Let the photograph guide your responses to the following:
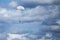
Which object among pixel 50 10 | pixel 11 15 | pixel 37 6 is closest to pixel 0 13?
pixel 11 15

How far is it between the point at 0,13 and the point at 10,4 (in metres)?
0.30

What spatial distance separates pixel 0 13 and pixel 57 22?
1297 millimetres

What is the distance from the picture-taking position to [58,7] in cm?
312

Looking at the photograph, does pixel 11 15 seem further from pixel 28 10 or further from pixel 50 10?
pixel 50 10

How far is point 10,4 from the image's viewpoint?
121 inches

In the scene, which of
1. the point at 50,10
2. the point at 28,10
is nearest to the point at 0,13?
the point at 28,10

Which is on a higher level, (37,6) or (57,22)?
(37,6)

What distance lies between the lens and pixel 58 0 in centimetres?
311

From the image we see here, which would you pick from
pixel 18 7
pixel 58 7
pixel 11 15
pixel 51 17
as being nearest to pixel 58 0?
pixel 58 7

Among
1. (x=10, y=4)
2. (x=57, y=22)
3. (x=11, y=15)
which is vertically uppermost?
(x=10, y=4)

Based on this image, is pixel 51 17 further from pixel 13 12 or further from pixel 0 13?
pixel 0 13

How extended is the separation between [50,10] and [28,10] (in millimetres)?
496

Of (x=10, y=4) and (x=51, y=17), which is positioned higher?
(x=10, y=4)

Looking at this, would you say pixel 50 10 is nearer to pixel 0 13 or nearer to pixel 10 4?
pixel 10 4
